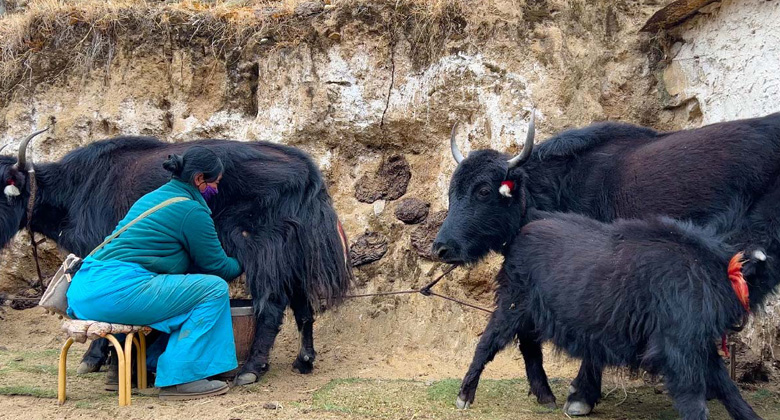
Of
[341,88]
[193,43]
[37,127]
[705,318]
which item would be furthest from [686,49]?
[37,127]

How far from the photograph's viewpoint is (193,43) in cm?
822

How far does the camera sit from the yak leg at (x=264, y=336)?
5.64 m

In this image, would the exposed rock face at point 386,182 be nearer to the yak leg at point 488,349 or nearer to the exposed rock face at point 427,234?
the exposed rock face at point 427,234

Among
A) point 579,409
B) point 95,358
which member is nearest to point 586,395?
point 579,409

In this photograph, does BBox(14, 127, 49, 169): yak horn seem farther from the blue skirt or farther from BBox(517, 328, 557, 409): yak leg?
BBox(517, 328, 557, 409): yak leg

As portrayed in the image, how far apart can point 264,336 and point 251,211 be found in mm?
898

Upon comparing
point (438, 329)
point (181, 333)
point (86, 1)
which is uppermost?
point (86, 1)

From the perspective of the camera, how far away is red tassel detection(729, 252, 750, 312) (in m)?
4.07

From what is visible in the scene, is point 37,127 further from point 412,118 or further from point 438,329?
point 438,329

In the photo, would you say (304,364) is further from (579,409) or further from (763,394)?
(763,394)

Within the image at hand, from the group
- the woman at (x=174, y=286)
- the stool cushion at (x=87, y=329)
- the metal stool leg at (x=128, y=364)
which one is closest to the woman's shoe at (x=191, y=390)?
the woman at (x=174, y=286)

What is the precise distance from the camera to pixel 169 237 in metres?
5.04

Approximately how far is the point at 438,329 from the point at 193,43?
3.78m

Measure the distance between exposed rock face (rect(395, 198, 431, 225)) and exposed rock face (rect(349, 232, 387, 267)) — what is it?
0.85 ft
